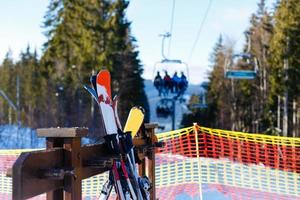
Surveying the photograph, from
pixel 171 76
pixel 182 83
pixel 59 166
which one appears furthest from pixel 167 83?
pixel 59 166

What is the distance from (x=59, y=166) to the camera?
2484 millimetres

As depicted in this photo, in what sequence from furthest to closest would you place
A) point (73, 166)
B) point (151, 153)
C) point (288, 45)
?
point (288, 45) → point (151, 153) → point (73, 166)

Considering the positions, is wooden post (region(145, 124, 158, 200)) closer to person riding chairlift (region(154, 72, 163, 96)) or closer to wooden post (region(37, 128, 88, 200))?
wooden post (region(37, 128, 88, 200))

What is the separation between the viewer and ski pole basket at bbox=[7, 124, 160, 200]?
2125 millimetres

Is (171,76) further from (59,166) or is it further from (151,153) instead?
(59,166)

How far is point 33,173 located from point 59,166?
28cm

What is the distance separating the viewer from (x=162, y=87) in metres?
14.4

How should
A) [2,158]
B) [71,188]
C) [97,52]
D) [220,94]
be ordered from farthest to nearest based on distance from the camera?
[220,94] → [97,52] → [2,158] → [71,188]

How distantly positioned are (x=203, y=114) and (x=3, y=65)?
28.4m

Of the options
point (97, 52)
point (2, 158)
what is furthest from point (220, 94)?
point (2, 158)

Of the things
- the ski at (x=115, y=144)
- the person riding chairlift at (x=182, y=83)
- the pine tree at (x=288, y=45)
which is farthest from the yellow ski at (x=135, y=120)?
the pine tree at (x=288, y=45)

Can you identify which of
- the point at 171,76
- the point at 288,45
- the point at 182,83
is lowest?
the point at 182,83

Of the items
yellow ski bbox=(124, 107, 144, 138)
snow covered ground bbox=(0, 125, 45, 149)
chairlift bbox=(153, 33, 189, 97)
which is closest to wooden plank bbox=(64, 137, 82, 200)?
yellow ski bbox=(124, 107, 144, 138)

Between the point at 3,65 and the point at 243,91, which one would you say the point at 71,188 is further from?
the point at 3,65
